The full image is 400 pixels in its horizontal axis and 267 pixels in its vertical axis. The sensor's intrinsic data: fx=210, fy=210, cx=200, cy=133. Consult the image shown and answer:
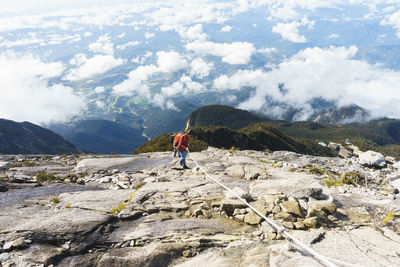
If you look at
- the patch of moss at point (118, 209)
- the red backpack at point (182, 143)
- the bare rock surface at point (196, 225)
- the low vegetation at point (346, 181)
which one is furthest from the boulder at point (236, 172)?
the patch of moss at point (118, 209)

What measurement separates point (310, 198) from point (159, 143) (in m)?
55.1

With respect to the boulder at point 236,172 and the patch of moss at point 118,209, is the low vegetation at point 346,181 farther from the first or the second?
the patch of moss at point 118,209

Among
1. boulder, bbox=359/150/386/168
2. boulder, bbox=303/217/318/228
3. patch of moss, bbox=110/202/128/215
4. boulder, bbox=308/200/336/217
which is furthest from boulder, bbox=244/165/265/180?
boulder, bbox=359/150/386/168

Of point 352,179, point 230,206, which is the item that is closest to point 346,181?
point 352,179

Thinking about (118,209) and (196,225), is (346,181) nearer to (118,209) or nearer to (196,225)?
(196,225)

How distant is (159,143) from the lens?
62219 mm

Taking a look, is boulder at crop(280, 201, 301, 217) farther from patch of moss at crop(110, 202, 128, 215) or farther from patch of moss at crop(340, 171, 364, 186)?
patch of moss at crop(110, 202, 128, 215)

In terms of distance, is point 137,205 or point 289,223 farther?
point 137,205

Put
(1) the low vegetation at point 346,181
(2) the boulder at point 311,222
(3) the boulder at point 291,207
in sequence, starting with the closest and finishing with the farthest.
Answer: (2) the boulder at point 311,222
(3) the boulder at point 291,207
(1) the low vegetation at point 346,181

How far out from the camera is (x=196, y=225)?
815 centimetres

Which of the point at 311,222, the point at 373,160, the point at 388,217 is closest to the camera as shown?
the point at 311,222

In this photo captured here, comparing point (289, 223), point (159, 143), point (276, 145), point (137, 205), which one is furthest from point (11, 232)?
point (276, 145)

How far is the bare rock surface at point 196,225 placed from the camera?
641 centimetres

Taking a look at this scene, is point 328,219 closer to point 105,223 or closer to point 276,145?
point 105,223
